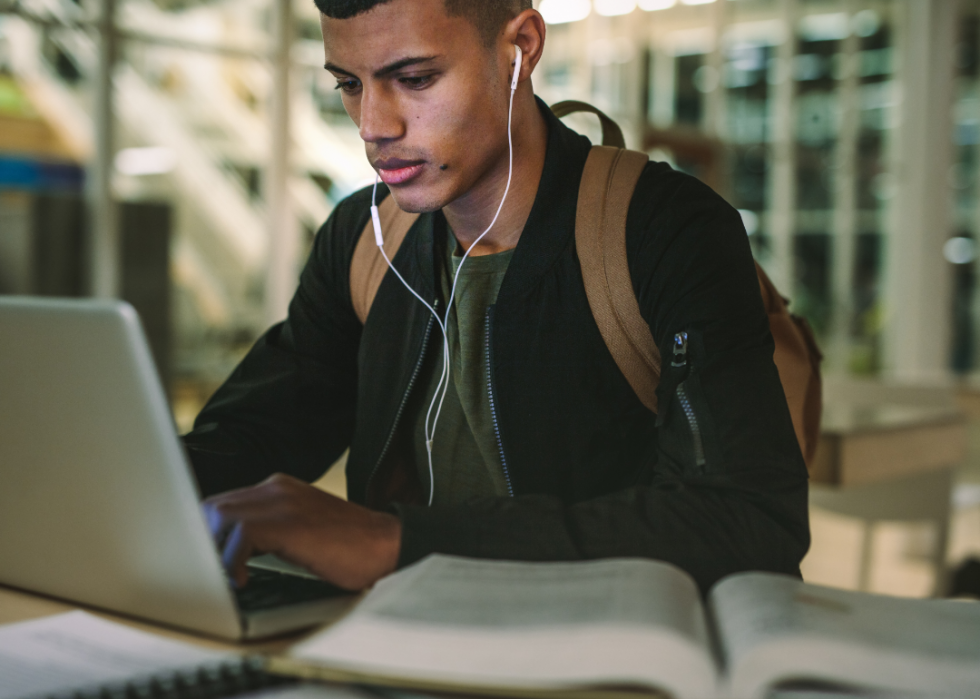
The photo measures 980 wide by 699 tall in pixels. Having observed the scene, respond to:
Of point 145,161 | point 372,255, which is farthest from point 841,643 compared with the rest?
point 145,161

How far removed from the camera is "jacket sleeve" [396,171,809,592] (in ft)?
2.58

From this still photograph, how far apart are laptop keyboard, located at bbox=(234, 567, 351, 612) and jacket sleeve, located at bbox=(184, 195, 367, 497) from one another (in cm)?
35

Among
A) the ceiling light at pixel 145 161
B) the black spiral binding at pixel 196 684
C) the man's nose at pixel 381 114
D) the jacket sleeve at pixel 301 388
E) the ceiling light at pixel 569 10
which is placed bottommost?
the black spiral binding at pixel 196 684

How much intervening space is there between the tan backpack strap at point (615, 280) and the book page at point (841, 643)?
19.4 inches

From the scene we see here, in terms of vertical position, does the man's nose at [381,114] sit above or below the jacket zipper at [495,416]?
above

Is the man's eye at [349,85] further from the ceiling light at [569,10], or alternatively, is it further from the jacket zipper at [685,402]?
the ceiling light at [569,10]

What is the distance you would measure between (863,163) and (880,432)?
16.9 feet

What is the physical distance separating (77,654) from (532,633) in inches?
12.5

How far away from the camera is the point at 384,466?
129cm

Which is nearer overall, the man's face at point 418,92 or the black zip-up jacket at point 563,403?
the black zip-up jacket at point 563,403

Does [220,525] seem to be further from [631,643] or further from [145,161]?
[145,161]

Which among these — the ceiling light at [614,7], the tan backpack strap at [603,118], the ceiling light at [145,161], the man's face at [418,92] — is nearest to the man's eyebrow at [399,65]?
the man's face at [418,92]

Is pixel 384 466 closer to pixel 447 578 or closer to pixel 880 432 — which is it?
pixel 447 578

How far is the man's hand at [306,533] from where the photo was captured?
74cm
